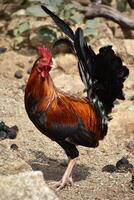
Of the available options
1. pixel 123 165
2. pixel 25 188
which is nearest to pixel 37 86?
pixel 25 188

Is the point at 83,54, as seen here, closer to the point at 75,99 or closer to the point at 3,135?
the point at 75,99

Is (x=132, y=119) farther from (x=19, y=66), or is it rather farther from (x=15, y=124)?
(x=19, y=66)

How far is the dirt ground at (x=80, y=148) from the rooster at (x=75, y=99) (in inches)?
13.6

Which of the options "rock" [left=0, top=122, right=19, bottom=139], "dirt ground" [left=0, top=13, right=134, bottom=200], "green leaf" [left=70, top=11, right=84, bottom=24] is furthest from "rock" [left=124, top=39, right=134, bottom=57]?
"rock" [left=0, top=122, right=19, bottom=139]

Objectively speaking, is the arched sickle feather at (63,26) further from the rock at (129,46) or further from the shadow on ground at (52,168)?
the rock at (129,46)

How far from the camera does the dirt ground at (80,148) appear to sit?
5.64 metres

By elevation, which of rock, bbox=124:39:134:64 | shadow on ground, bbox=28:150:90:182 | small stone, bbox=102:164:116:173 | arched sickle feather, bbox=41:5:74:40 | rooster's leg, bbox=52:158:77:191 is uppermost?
arched sickle feather, bbox=41:5:74:40

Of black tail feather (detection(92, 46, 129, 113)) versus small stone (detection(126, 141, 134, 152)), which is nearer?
black tail feather (detection(92, 46, 129, 113))

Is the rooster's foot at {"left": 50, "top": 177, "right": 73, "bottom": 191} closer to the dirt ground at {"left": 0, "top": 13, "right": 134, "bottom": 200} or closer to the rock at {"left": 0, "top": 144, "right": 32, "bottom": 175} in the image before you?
the dirt ground at {"left": 0, "top": 13, "right": 134, "bottom": 200}

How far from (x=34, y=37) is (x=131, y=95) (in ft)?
6.10

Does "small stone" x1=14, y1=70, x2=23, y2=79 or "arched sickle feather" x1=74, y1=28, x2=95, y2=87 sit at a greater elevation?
"arched sickle feather" x1=74, y1=28, x2=95, y2=87

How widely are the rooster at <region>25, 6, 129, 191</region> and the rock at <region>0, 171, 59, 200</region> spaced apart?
1138 mm

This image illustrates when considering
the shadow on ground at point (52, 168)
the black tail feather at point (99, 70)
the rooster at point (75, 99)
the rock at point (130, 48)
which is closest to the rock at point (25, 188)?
the rooster at point (75, 99)

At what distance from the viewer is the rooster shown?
553 cm
